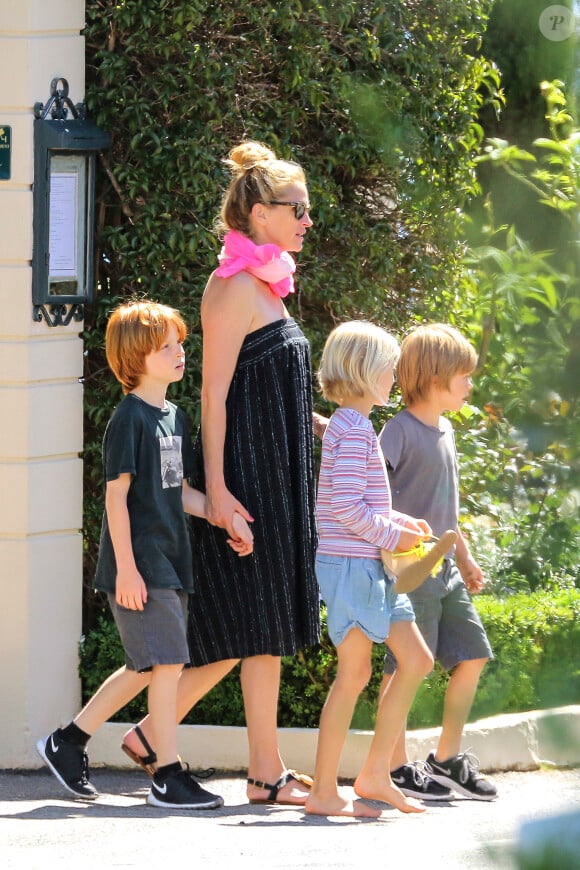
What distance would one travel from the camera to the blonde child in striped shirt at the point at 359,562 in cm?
346

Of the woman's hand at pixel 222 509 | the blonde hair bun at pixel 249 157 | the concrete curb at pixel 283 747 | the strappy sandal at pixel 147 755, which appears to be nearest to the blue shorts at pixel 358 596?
the woman's hand at pixel 222 509

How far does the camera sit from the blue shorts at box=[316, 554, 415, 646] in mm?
3484

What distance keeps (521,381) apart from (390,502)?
265cm

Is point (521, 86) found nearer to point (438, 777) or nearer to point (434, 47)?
point (434, 47)

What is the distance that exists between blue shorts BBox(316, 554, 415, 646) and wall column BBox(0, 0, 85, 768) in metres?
1.19

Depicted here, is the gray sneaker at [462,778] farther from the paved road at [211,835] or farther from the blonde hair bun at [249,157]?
the blonde hair bun at [249,157]

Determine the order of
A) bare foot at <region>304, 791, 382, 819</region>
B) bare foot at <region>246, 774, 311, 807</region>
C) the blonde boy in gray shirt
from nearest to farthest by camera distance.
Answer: bare foot at <region>304, 791, 382, 819</region> → bare foot at <region>246, 774, 311, 807</region> → the blonde boy in gray shirt

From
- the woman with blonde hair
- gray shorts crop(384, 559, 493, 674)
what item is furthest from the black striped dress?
gray shorts crop(384, 559, 493, 674)

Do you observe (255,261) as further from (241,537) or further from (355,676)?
(355,676)

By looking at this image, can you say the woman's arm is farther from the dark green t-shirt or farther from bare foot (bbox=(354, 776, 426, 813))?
bare foot (bbox=(354, 776, 426, 813))

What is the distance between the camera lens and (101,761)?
440 cm

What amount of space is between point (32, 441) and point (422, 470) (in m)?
1.34

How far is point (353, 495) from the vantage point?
3441 millimetres

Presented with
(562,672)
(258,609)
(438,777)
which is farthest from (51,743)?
(562,672)
